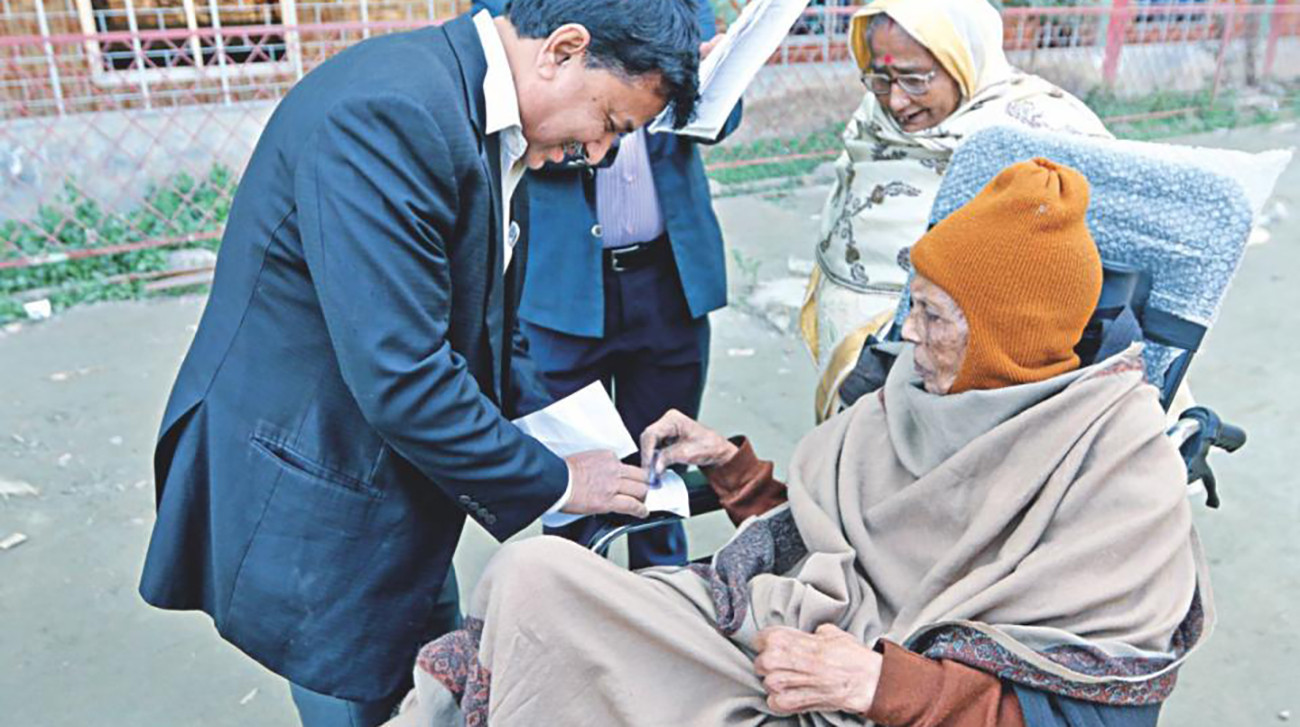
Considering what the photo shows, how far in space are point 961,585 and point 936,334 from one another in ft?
1.27

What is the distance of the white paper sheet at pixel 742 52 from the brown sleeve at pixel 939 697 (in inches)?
45.2

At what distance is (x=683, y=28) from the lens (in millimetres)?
1468

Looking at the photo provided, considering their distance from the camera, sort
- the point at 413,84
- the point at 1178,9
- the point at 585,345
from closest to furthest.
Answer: the point at 413,84, the point at 585,345, the point at 1178,9

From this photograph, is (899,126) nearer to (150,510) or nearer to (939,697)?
(939,697)

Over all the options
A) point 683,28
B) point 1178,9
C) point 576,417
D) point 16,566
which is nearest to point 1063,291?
point 683,28

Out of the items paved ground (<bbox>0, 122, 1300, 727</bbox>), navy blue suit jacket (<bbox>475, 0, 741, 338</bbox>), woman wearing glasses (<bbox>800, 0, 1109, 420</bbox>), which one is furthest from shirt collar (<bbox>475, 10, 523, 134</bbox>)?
paved ground (<bbox>0, 122, 1300, 727</bbox>)

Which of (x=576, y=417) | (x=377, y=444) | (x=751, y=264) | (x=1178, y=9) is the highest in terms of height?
(x=377, y=444)

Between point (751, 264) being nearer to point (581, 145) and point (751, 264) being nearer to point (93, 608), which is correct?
point (93, 608)

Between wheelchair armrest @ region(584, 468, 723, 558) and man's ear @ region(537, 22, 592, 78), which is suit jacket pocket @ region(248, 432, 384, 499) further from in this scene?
man's ear @ region(537, 22, 592, 78)

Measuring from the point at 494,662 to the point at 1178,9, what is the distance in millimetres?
8542

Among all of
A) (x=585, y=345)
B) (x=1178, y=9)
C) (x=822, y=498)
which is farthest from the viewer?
(x=1178, y=9)

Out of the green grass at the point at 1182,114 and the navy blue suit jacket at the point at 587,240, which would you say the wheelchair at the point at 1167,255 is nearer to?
the navy blue suit jacket at the point at 587,240

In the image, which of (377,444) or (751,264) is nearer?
(377,444)

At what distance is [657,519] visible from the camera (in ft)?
6.61
